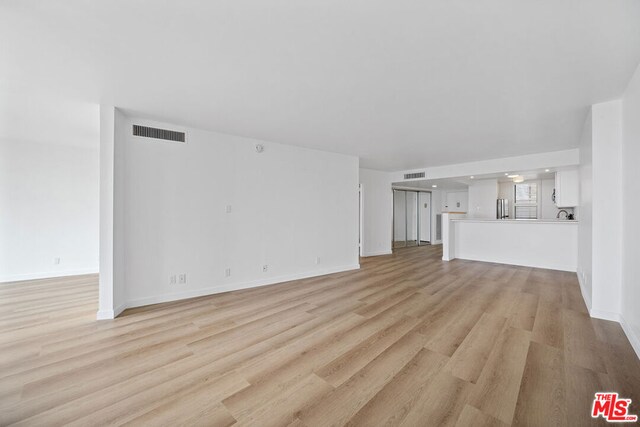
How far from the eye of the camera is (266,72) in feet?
7.89

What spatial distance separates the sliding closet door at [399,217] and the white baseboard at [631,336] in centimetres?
719

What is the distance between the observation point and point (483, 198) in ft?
26.5

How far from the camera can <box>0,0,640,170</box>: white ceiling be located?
1.67 meters

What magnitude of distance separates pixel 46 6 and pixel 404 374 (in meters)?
3.62

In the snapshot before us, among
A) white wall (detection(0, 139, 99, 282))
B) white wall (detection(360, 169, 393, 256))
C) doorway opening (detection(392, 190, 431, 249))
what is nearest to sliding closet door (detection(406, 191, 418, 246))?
doorway opening (detection(392, 190, 431, 249))

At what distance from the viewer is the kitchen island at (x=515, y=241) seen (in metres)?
5.72

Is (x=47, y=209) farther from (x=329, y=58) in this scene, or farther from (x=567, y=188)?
(x=567, y=188)

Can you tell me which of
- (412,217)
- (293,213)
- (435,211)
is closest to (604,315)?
(293,213)

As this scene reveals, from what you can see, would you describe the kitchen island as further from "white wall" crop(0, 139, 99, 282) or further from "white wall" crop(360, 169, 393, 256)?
"white wall" crop(0, 139, 99, 282)

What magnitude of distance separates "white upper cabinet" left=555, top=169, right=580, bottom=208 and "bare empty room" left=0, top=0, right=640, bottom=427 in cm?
5

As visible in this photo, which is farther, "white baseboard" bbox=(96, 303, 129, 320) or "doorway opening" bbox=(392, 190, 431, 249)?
"doorway opening" bbox=(392, 190, 431, 249)

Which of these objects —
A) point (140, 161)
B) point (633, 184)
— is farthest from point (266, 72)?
point (633, 184)

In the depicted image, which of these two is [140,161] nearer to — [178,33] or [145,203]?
[145,203]

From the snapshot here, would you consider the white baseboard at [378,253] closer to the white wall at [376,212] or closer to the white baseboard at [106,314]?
the white wall at [376,212]
